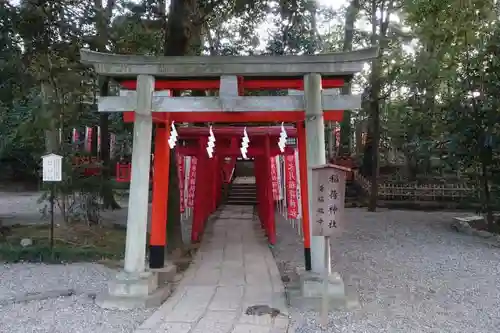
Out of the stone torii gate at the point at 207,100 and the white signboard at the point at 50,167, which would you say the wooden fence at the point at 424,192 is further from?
the white signboard at the point at 50,167

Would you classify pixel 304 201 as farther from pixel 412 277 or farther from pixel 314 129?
pixel 412 277

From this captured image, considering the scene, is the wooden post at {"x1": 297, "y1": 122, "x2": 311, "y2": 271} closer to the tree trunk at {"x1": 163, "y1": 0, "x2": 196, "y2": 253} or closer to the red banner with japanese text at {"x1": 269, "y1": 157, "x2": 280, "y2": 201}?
the tree trunk at {"x1": 163, "y1": 0, "x2": 196, "y2": 253}

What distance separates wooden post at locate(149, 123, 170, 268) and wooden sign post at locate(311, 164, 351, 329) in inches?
99.1

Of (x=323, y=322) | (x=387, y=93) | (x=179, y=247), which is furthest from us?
(x=387, y=93)

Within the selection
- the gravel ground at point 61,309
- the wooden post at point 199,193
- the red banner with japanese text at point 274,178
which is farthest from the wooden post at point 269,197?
the gravel ground at point 61,309

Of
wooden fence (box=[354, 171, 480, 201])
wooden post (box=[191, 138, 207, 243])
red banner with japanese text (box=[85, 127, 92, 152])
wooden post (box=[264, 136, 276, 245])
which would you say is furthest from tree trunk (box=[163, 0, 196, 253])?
red banner with japanese text (box=[85, 127, 92, 152])

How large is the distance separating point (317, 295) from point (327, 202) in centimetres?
148

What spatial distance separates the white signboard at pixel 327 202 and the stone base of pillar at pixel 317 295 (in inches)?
45.3

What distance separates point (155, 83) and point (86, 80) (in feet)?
18.7

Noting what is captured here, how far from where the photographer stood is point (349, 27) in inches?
752

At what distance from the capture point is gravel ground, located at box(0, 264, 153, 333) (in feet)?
17.1

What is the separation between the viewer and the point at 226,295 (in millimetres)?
6453

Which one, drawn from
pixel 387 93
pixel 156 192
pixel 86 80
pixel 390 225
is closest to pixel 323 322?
pixel 156 192

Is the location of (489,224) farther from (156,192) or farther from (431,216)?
(156,192)
